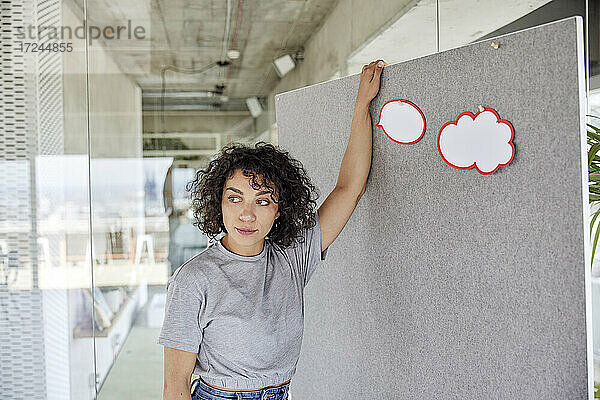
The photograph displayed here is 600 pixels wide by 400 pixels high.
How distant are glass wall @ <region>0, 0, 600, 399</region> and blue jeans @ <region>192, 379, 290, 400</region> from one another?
4.99ft

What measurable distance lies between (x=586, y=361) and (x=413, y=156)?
0.59m

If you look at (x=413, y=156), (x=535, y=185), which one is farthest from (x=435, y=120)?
(x=535, y=185)

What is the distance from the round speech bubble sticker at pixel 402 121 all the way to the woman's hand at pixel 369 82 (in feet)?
0.19

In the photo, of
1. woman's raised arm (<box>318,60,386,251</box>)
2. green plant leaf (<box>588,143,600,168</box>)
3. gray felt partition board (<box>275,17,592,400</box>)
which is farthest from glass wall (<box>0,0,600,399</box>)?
green plant leaf (<box>588,143,600,168</box>)

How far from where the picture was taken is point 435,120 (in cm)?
144

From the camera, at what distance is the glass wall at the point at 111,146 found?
304 centimetres

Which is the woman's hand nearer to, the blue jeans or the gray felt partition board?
the gray felt partition board

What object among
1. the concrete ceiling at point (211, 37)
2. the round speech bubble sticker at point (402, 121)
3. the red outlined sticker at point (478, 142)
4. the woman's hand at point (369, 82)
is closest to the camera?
the red outlined sticker at point (478, 142)

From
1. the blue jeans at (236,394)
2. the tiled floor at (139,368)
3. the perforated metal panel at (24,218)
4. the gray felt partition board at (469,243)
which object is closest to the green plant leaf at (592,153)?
the gray felt partition board at (469,243)

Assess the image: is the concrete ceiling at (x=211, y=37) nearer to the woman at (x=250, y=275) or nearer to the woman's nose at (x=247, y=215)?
the woman at (x=250, y=275)

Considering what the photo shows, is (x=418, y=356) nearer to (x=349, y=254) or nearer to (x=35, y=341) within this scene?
(x=349, y=254)

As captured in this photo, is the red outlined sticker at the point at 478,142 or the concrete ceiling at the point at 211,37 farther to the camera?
the concrete ceiling at the point at 211,37

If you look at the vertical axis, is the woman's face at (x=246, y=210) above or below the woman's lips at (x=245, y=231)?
above

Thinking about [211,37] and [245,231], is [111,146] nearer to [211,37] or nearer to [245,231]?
[211,37]
